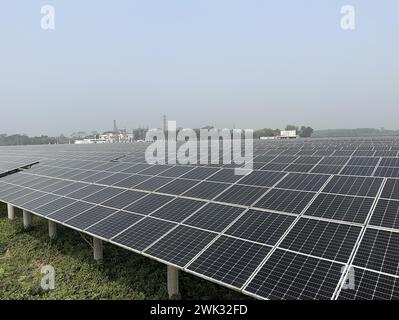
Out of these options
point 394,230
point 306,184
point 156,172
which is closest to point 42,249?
point 156,172

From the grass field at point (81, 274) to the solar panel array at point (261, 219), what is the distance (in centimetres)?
245

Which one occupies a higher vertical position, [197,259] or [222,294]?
[197,259]

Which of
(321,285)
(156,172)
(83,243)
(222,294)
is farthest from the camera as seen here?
(156,172)

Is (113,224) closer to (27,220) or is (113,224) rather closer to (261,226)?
(261,226)

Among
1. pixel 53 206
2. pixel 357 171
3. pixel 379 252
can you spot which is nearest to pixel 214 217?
pixel 379 252

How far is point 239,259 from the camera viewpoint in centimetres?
874

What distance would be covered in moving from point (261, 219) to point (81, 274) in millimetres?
8525

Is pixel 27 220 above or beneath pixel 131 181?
beneath

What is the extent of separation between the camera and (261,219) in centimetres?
1059

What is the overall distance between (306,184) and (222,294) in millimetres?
5557

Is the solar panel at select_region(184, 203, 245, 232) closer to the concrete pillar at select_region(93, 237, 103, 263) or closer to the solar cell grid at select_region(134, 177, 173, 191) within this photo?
the solar cell grid at select_region(134, 177, 173, 191)
